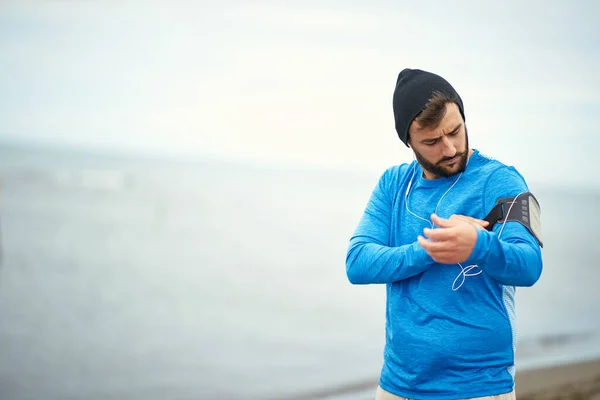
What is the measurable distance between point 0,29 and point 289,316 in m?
61.3

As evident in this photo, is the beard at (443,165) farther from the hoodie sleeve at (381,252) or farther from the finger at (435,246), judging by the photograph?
the finger at (435,246)

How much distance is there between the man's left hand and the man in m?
0.13

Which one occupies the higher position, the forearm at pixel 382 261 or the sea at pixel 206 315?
the sea at pixel 206 315

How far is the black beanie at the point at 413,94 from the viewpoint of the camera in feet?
6.90

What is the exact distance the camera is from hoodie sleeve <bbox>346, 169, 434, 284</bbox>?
2062 millimetres

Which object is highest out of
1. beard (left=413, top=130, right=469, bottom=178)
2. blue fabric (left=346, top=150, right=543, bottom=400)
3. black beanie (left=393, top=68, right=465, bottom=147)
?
black beanie (left=393, top=68, right=465, bottom=147)

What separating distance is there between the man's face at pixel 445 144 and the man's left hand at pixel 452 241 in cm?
34

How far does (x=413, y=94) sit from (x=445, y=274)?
1.95 feet

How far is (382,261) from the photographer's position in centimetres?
214

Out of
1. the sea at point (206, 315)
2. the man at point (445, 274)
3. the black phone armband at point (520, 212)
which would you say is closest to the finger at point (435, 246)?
the man at point (445, 274)

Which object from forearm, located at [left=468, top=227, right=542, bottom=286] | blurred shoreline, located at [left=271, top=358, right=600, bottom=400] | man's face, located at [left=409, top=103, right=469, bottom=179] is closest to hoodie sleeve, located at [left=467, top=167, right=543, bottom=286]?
forearm, located at [left=468, top=227, right=542, bottom=286]

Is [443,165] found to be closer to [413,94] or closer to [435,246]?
[413,94]

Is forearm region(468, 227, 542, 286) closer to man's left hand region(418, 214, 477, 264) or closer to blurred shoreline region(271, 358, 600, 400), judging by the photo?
man's left hand region(418, 214, 477, 264)

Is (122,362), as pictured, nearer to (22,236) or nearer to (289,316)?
(289,316)
